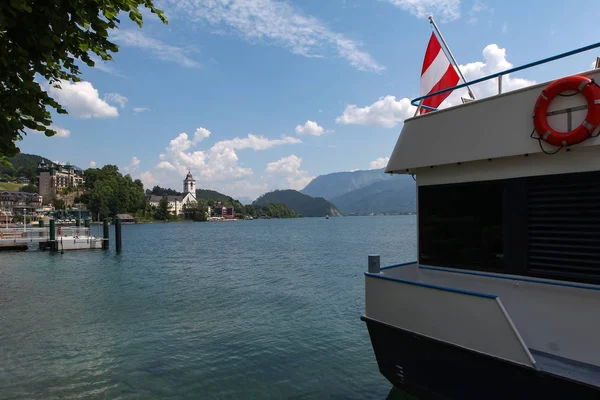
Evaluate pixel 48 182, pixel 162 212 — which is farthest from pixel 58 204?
pixel 162 212

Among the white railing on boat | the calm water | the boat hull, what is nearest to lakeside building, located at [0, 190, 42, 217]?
the calm water

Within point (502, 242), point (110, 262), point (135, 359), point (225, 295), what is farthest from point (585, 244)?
point (110, 262)

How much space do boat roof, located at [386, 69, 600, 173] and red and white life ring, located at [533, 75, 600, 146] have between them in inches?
3.8

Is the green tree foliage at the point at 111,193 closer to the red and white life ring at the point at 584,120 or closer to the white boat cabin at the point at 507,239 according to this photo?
the white boat cabin at the point at 507,239

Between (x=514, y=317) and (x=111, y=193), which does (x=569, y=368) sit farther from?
(x=111, y=193)

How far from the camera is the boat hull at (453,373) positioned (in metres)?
4.36

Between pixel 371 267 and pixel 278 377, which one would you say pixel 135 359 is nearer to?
pixel 278 377

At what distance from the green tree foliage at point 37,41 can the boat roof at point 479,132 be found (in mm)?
4734

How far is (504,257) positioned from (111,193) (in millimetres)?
160668

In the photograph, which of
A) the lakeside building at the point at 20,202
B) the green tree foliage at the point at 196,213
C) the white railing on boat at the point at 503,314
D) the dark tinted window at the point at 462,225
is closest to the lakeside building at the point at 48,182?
the lakeside building at the point at 20,202

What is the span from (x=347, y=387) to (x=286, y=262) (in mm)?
23983

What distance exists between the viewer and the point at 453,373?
17.5 ft

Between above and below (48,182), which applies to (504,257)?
below

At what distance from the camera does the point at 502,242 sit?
17.9ft
